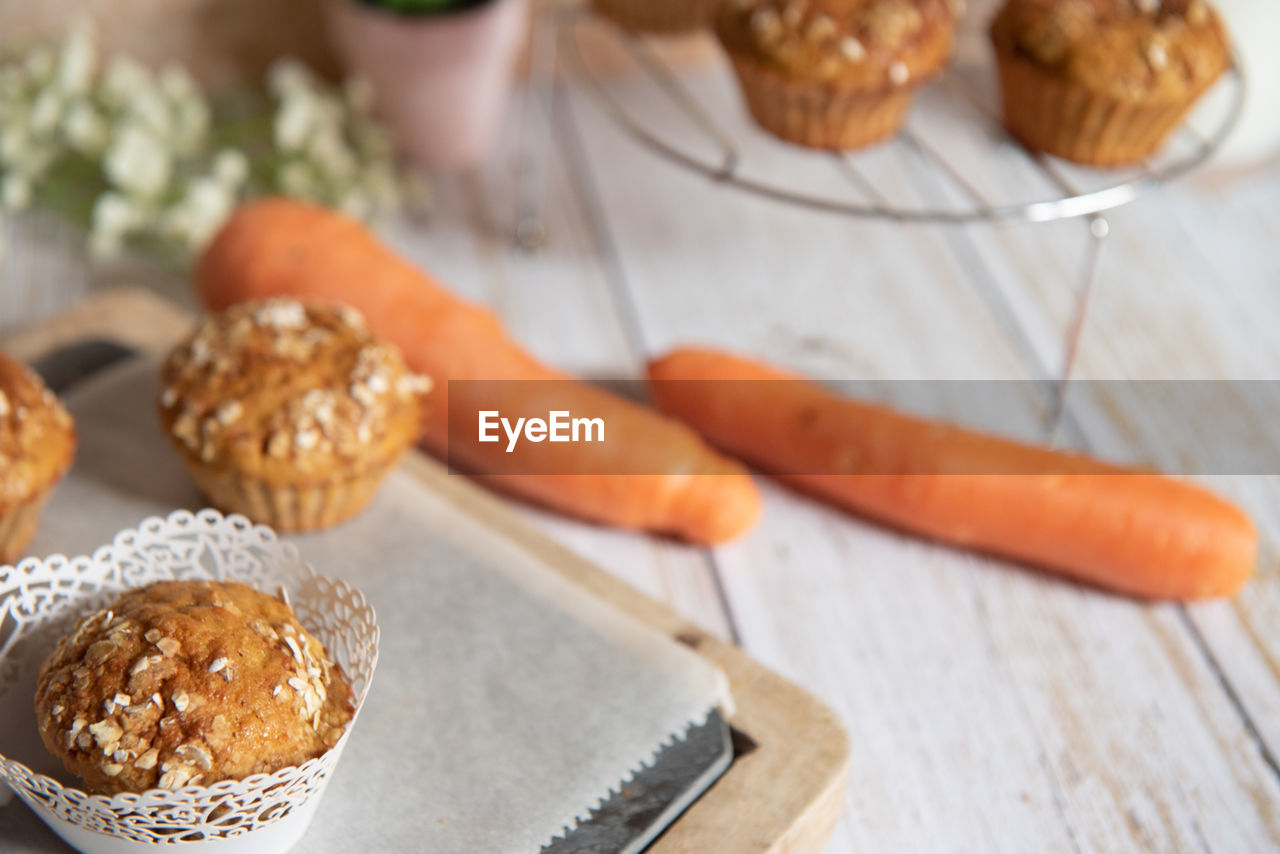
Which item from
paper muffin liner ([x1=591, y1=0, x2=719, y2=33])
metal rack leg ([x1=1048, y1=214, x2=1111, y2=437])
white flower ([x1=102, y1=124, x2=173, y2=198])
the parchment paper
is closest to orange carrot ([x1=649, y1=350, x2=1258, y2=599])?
metal rack leg ([x1=1048, y1=214, x2=1111, y2=437])

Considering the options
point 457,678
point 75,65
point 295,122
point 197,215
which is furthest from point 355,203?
point 457,678

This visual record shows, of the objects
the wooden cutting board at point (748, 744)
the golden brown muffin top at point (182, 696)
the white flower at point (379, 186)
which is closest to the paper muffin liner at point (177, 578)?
the golden brown muffin top at point (182, 696)

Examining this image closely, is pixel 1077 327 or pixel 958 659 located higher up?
pixel 1077 327

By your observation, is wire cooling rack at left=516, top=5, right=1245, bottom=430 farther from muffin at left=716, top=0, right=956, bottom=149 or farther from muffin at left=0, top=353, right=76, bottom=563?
muffin at left=0, top=353, right=76, bottom=563

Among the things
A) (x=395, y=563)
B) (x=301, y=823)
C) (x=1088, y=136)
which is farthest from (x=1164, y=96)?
(x=301, y=823)

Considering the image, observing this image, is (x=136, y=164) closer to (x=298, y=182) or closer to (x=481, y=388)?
(x=298, y=182)

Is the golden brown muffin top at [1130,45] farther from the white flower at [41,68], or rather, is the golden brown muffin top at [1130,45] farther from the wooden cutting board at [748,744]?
the white flower at [41,68]
